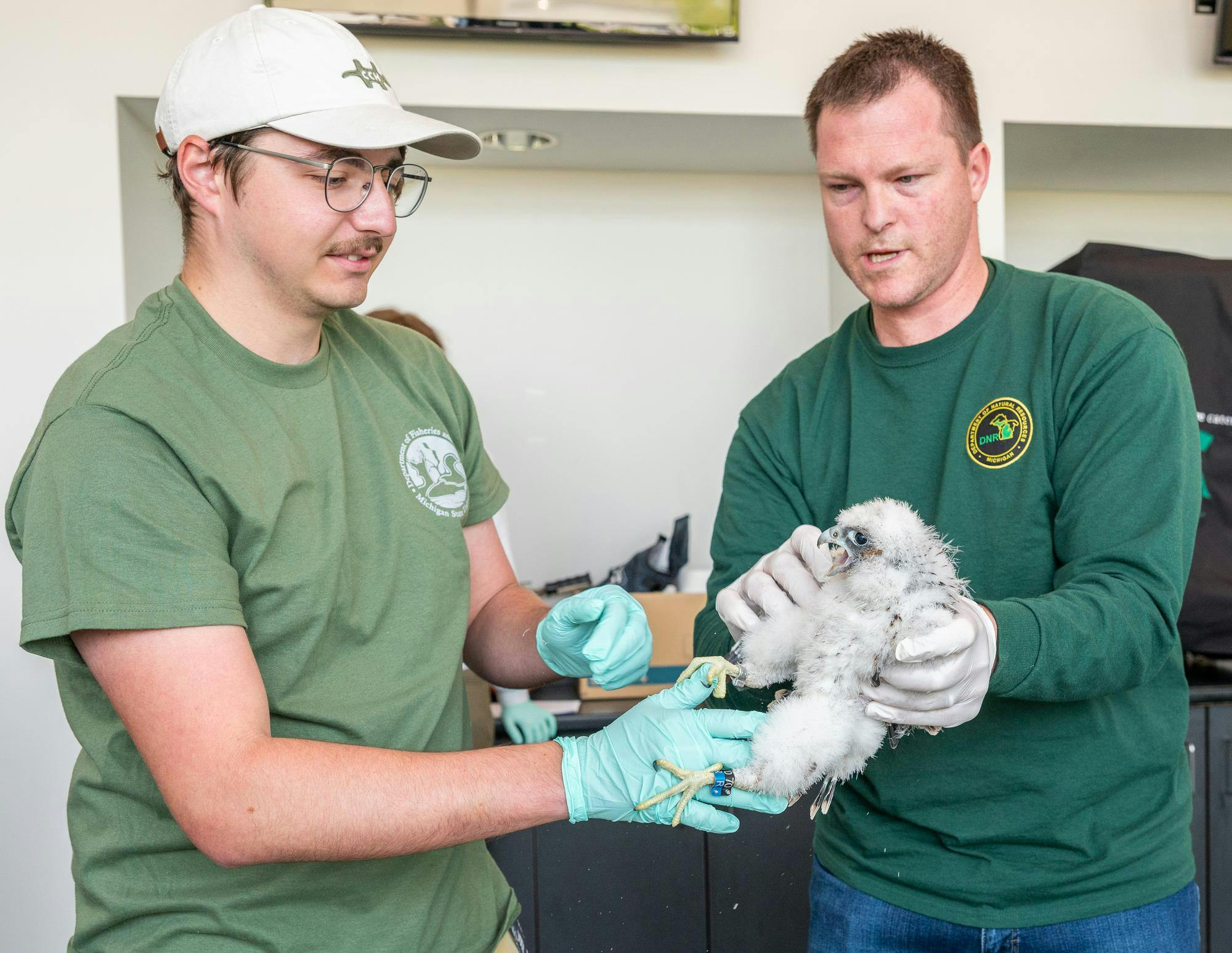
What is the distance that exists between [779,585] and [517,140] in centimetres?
191

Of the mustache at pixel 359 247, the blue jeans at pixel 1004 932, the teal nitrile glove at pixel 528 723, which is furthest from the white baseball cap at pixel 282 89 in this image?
the teal nitrile glove at pixel 528 723

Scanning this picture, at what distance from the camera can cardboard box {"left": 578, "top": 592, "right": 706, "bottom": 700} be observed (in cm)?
257

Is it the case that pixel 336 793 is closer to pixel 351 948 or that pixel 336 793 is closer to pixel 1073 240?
pixel 351 948

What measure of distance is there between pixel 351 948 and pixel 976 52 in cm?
260

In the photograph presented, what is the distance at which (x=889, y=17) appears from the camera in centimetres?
267

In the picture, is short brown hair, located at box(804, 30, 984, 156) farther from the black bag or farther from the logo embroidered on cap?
the black bag

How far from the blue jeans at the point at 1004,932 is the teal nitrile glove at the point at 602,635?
47 centimetres

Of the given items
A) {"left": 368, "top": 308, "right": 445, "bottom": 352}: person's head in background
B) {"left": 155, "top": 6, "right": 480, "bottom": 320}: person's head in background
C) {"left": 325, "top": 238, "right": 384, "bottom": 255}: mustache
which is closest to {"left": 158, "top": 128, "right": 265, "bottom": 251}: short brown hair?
{"left": 155, "top": 6, "right": 480, "bottom": 320}: person's head in background

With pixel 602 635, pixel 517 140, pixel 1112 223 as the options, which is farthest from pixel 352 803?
pixel 1112 223

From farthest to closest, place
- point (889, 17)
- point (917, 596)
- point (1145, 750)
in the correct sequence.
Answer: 1. point (889, 17)
2. point (1145, 750)
3. point (917, 596)

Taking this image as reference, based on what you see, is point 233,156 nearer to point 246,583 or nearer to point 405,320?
point 246,583

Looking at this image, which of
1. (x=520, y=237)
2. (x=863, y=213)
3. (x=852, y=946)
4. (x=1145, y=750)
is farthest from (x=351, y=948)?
(x=520, y=237)

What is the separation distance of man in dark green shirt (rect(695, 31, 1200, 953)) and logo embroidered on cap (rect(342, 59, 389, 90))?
66cm

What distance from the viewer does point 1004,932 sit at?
1.32m
